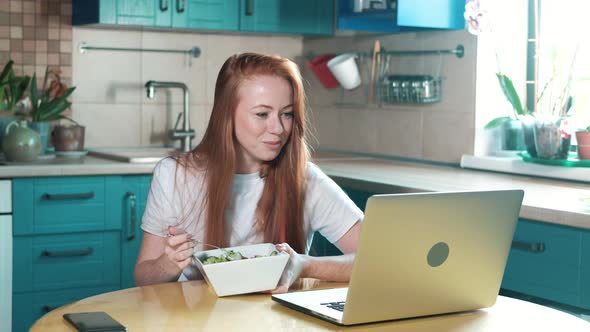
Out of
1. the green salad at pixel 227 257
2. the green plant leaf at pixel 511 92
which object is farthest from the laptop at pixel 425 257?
the green plant leaf at pixel 511 92

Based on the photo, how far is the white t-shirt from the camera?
2.24 meters

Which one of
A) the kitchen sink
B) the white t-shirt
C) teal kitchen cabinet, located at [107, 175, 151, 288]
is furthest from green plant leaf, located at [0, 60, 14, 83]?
the white t-shirt

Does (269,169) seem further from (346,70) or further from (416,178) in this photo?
(346,70)

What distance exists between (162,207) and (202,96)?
2166mm

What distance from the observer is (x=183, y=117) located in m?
4.23

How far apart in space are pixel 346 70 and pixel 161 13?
33.0 inches

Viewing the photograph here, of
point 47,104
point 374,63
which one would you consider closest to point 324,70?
point 374,63

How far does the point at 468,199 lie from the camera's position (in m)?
1.56

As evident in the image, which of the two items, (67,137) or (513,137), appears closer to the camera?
(513,137)

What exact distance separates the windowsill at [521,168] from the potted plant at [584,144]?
0.06 metres

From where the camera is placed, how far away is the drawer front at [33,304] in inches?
135

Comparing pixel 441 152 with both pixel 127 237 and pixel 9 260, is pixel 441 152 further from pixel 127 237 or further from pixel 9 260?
pixel 9 260

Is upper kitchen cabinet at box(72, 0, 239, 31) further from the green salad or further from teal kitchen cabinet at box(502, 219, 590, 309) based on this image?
the green salad

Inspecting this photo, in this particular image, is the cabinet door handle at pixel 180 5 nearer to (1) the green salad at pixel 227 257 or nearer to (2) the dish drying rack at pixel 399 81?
(2) the dish drying rack at pixel 399 81
